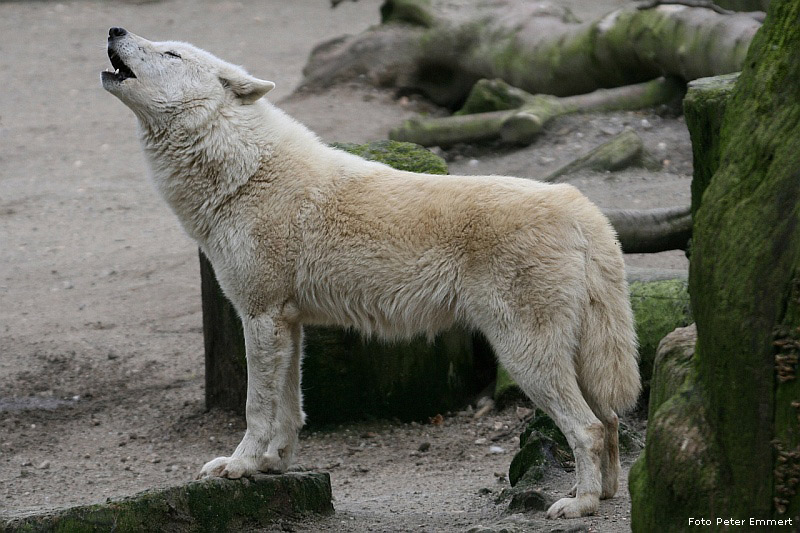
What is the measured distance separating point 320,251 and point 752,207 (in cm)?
211

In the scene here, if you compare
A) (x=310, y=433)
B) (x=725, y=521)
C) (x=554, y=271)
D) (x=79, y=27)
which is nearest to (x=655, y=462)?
(x=725, y=521)

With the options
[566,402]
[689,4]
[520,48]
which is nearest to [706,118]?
[566,402]

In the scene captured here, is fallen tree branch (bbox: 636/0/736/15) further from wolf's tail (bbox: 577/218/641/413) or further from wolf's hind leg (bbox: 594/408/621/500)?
wolf's hind leg (bbox: 594/408/621/500)

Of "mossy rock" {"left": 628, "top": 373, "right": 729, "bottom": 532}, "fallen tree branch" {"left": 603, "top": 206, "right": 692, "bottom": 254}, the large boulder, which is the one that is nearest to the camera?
the large boulder

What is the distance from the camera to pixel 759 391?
2623 mm

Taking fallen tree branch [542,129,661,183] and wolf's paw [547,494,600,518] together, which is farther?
fallen tree branch [542,129,661,183]

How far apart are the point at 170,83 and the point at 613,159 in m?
5.66

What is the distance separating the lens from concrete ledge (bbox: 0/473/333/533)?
3469 millimetres

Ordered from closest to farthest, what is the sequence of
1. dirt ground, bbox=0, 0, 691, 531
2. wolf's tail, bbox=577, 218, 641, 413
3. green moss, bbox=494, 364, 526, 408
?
1. wolf's tail, bbox=577, 218, 641, 413
2. dirt ground, bbox=0, 0, 691, 531
3. green moss, bbox=494, 364, 526, 408

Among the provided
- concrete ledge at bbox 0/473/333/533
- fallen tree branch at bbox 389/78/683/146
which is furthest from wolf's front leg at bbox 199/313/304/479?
fallen tree branch at bbox 389/78/683/146

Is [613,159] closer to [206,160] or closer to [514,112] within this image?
[514,112]

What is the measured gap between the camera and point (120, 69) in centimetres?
465

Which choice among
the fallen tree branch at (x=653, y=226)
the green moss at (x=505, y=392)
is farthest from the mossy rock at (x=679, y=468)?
the fallen tree branch at (x=653, y=226)

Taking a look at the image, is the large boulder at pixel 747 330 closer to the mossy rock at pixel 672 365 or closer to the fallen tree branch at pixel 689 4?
the mossy rock at pixel 672 365
